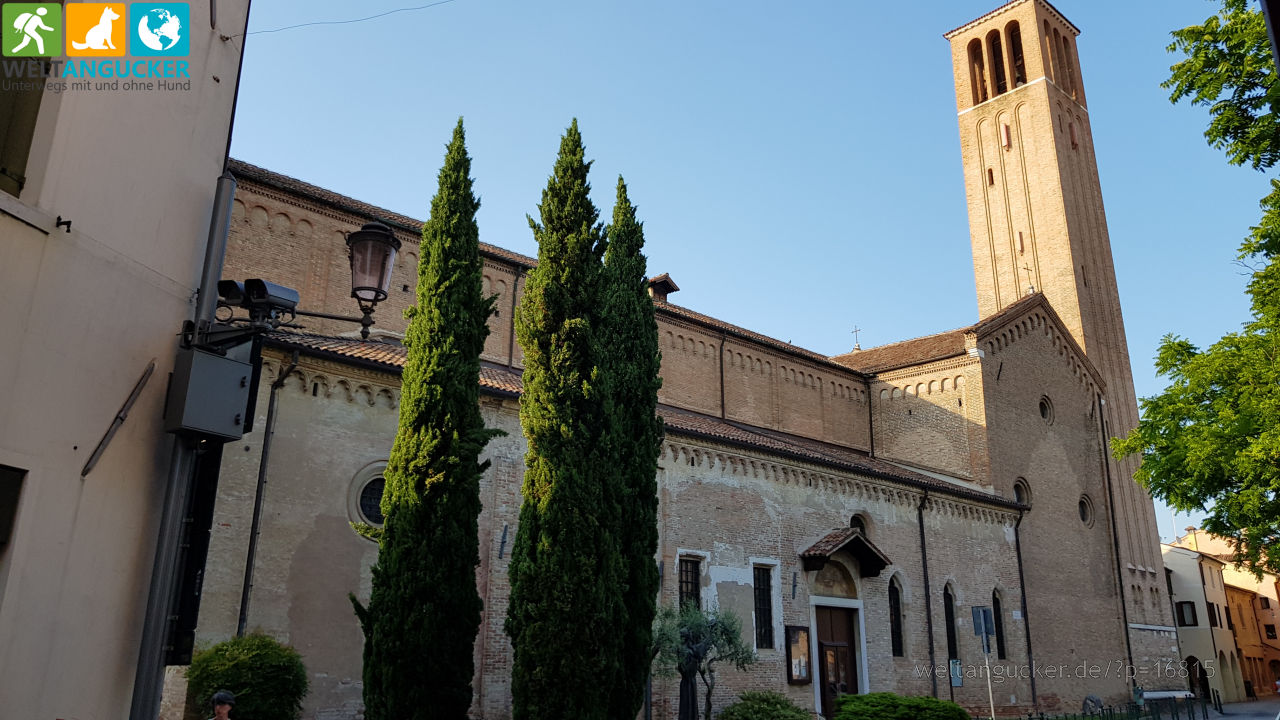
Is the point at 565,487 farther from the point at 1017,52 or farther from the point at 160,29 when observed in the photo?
the point at 1017,52

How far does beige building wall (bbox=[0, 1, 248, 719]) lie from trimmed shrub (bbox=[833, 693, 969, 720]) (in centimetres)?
1313

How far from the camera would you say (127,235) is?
5.96 metres

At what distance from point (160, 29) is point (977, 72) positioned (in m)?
38.9

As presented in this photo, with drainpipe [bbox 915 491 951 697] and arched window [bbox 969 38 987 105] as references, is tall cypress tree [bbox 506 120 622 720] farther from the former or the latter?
arched window [bbox 969 38 987 105]

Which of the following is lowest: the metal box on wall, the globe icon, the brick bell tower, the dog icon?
the metal box on wall

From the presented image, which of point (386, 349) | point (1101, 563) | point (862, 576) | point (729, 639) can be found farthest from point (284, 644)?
point (1101, 563)

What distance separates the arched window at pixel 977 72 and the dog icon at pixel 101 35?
125 feet

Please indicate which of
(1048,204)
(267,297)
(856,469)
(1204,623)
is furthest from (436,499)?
(1204,623)

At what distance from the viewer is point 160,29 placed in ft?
21.5

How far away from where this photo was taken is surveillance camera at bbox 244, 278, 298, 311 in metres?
5.88

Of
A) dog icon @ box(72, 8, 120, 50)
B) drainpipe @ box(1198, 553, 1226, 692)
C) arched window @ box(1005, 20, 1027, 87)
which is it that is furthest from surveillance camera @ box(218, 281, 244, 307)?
drainpipe @ box(1198, 553, 1226, 692)

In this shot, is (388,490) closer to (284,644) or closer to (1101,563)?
(284,644)

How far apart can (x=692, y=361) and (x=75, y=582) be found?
1874cm

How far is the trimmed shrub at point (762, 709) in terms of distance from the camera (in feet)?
53.0
